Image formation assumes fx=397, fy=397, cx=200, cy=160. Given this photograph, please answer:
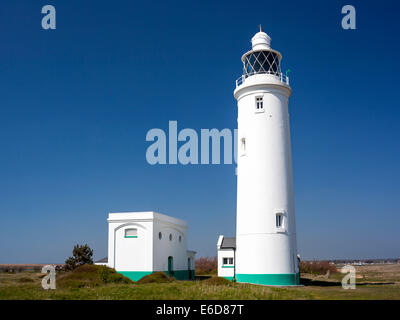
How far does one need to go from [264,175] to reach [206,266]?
2889 centimetres

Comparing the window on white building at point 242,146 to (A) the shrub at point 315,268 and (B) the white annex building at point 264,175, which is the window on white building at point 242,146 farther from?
(A) the shrub at point 315,268

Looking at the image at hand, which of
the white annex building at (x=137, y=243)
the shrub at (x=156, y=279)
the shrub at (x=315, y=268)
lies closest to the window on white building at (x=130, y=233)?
the white annex building at (x=137, y=243)

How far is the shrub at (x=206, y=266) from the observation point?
4784 cm

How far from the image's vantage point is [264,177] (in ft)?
82.7

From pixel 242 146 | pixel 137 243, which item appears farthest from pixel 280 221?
pixel 137 243

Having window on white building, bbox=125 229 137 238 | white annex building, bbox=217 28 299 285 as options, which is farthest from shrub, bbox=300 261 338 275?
window on white building, bbox=125 229 137 238

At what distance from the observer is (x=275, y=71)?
27219 millimetres

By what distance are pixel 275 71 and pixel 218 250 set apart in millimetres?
14289

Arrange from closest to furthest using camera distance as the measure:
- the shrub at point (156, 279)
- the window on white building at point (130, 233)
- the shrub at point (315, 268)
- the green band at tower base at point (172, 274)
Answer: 1. the shrub at point (156, 279)
2. the green band at tower base at point (172, 274)
3. the window on white building at point (130, 233)
4. the shrub at point (315, 268)

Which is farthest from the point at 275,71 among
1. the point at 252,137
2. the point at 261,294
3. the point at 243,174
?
the point at 261,294

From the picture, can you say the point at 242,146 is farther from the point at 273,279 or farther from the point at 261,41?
the point at 273,279
